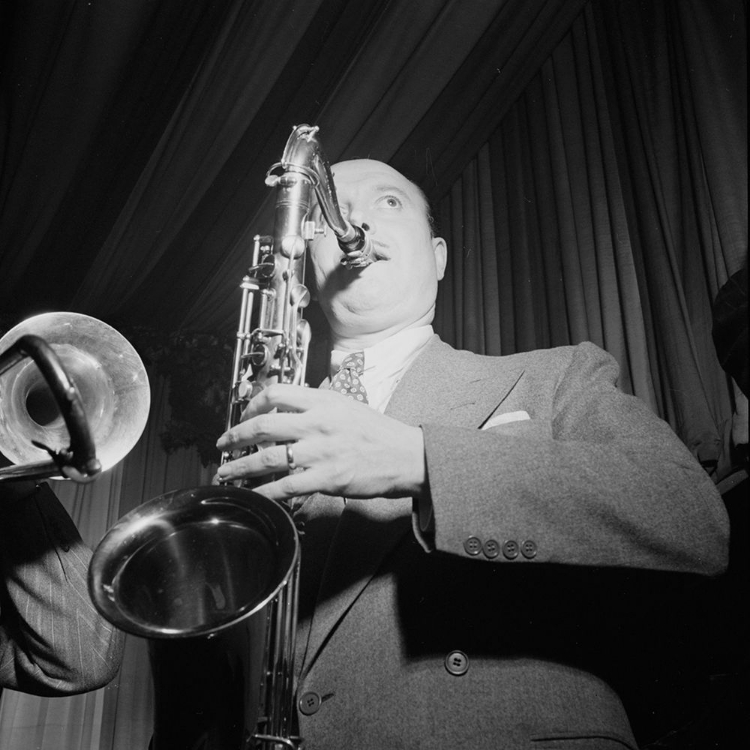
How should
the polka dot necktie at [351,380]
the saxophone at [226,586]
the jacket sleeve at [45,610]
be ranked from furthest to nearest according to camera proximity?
1. the polka dot necktie at [351,380]
2. the jacket sleeve at [45,610]
3. the saxophone at [226,586]

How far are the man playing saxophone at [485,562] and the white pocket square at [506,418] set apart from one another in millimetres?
45

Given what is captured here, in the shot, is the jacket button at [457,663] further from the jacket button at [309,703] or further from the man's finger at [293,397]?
the man's finger at [293,397]

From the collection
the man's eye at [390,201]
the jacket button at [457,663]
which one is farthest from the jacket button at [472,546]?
the man's eye at [390,201]

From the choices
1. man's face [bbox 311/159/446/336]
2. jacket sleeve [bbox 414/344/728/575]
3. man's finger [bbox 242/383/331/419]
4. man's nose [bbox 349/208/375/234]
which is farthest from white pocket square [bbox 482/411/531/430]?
man's nose [bbox 349/208/375/234]

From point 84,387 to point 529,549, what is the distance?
1211 millimetres

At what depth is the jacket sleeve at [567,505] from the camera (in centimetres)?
107

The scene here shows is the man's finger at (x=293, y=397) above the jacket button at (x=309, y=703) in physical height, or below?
above

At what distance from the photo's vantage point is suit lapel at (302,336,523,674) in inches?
51.3

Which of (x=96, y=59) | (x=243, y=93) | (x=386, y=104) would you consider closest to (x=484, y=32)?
(x=386, y=104)

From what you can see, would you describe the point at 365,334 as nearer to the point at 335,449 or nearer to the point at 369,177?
the point at 369,177

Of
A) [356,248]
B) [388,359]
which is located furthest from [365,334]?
[356,248]

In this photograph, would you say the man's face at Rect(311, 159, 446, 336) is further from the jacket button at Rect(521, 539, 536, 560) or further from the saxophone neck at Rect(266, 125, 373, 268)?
the jacket button at Rect(521, 539, 536, 560)

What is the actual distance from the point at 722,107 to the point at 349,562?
1784 millimetres

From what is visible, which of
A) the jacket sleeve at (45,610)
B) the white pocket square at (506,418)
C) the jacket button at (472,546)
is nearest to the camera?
the jacket button at (472,546)
